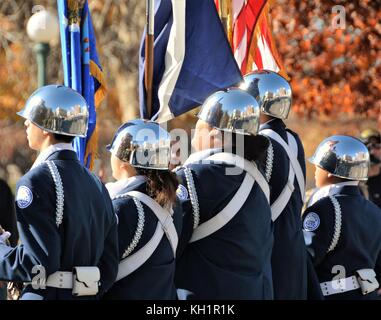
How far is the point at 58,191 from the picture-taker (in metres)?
6.00

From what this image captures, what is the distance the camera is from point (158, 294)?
255 inches

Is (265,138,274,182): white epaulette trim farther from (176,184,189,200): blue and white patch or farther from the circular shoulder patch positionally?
the circular shoulder patch

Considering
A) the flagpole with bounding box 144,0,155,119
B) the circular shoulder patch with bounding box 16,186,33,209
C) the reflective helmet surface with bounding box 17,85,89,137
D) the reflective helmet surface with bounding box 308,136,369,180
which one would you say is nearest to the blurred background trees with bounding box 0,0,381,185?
the flagpole with bounding box 144,0,155,119

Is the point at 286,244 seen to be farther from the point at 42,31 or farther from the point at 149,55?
the point at 42,31

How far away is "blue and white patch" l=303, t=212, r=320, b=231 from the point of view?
773cm

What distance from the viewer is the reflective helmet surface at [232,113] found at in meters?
6.79

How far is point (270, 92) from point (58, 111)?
2.00 m

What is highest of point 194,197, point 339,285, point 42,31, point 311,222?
point 42,31

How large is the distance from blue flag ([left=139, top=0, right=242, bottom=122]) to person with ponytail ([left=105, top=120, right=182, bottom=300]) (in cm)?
150

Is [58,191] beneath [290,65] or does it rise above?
beneath

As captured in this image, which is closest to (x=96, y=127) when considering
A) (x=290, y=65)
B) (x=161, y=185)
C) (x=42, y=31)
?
(x=161, y=185)

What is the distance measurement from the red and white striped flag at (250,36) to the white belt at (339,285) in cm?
254

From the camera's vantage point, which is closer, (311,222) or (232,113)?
(232,113)
